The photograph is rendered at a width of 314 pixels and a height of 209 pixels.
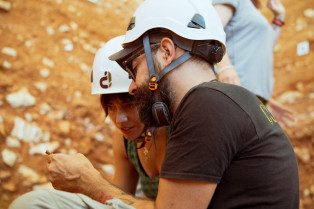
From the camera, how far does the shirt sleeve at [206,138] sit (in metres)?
1.19

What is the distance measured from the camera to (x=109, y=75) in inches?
87.7

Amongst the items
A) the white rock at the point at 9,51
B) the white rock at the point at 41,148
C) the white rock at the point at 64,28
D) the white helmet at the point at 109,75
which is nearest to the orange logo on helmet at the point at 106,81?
the white helmet at the point at 109,75

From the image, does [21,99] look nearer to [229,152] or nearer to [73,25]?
[73,25]

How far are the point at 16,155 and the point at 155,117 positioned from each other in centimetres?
200

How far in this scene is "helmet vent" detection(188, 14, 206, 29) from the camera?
1542 millimetres

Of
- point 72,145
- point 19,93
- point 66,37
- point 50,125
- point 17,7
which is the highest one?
point 17,7

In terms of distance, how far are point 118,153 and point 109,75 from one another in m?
0.54

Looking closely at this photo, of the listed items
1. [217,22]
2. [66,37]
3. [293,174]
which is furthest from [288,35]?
[293,174]

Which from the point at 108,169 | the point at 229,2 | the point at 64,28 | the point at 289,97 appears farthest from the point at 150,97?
the point at 289,97

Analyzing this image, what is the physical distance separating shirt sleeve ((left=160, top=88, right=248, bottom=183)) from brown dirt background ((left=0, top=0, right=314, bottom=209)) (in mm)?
2076

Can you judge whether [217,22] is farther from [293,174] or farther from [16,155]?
[16,155]

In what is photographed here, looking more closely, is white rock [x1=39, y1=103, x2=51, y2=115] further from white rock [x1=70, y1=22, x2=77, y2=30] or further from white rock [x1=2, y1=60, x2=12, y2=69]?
white rock [x1=70, y1=22, x2=77, y2=30]

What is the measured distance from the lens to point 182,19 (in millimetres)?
1545

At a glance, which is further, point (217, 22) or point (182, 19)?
point (217, 22)
